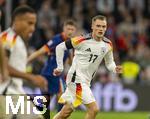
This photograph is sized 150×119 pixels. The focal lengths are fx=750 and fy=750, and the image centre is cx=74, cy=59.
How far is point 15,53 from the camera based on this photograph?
32.7 feet

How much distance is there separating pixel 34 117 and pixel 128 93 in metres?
12.4

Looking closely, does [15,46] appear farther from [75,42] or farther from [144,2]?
[144,2]

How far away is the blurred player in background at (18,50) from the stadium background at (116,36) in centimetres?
1055

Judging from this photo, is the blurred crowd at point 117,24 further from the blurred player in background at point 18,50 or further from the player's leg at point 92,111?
the blurred player in background at point 18,50

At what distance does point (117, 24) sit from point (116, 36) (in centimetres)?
81

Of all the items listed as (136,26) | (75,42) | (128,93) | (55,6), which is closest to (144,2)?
(136,26)

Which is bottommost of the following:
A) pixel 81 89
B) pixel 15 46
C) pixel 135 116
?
pixel 135 116

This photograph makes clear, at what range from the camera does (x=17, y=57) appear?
9.97m

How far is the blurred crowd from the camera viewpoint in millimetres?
23344

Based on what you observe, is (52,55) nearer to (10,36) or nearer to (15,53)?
(10,36)

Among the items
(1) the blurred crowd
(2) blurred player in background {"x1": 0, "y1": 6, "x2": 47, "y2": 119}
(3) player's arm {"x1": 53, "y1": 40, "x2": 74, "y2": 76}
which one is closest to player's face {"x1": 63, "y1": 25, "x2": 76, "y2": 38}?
(3) player's arm {"x1": 53, "y1": 40, "x2": 74, "y2": 76}

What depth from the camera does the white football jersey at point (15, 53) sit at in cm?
994

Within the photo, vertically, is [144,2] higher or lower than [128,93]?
higher

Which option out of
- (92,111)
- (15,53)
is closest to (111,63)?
(92,111)
